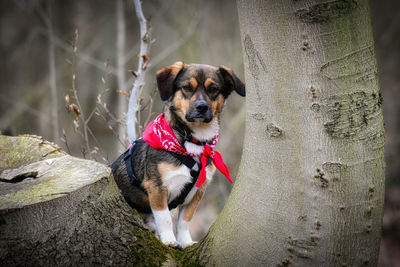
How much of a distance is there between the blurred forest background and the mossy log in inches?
217

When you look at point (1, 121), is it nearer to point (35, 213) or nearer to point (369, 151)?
point (35, 213)

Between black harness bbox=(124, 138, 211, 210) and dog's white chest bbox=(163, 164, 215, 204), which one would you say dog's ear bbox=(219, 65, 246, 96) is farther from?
dog's white chest bbox=(163, 164, 215, 204)

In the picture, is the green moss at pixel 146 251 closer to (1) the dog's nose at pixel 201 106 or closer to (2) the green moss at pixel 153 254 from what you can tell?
(2) the green moss at pixel 153 254

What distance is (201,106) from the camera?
3398 mm

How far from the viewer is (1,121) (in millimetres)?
10203

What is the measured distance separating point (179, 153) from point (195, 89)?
696mm

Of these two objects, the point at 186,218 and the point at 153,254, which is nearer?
the point at 153,254

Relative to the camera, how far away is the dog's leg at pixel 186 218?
358cm

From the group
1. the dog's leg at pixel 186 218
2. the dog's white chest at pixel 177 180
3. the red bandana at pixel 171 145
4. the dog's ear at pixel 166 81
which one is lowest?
the dog's leg at pixel 186 218

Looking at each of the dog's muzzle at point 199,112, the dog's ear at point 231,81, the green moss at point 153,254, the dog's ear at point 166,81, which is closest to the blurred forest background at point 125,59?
the dog's ear at point 166,81

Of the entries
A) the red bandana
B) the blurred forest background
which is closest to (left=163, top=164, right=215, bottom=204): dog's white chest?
the red bandana

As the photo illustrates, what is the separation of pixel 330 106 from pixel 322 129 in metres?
0.13

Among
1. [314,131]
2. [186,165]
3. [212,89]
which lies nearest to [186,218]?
[186,165]

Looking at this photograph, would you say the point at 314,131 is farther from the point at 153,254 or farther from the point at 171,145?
the point at 171,145
